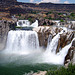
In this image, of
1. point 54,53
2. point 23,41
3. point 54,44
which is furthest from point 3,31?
point 54,53

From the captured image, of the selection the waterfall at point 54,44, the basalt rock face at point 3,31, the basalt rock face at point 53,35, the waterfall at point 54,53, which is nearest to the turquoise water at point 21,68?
the waterfall at point 54,53

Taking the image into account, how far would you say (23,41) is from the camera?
950 inches

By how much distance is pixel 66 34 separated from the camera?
19.8 meters

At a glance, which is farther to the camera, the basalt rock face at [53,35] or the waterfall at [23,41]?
the waterfall at [23,41]

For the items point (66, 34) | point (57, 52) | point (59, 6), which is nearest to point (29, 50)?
point (57, 52)

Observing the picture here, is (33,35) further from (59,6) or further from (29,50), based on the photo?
(59,6)

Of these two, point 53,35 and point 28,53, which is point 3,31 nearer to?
point 28,53

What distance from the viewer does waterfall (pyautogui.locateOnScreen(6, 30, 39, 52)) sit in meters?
23.9

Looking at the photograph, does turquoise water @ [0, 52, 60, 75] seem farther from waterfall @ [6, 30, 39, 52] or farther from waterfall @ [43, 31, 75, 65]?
waterfall @ [6, 30, 39, 52]

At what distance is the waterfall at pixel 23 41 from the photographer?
23.9 m

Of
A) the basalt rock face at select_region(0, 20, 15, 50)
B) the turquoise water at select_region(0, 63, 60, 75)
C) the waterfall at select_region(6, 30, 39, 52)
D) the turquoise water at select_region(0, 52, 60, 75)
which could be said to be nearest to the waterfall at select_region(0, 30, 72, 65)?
the waterfall at select_region(6, 30, 39, 52)

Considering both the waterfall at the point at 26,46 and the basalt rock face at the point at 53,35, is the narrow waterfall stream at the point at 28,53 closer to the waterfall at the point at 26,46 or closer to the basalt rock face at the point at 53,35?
the waterfall at the point at 26,46

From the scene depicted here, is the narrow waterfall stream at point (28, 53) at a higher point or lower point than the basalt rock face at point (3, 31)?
lower

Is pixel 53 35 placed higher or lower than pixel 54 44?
higher
